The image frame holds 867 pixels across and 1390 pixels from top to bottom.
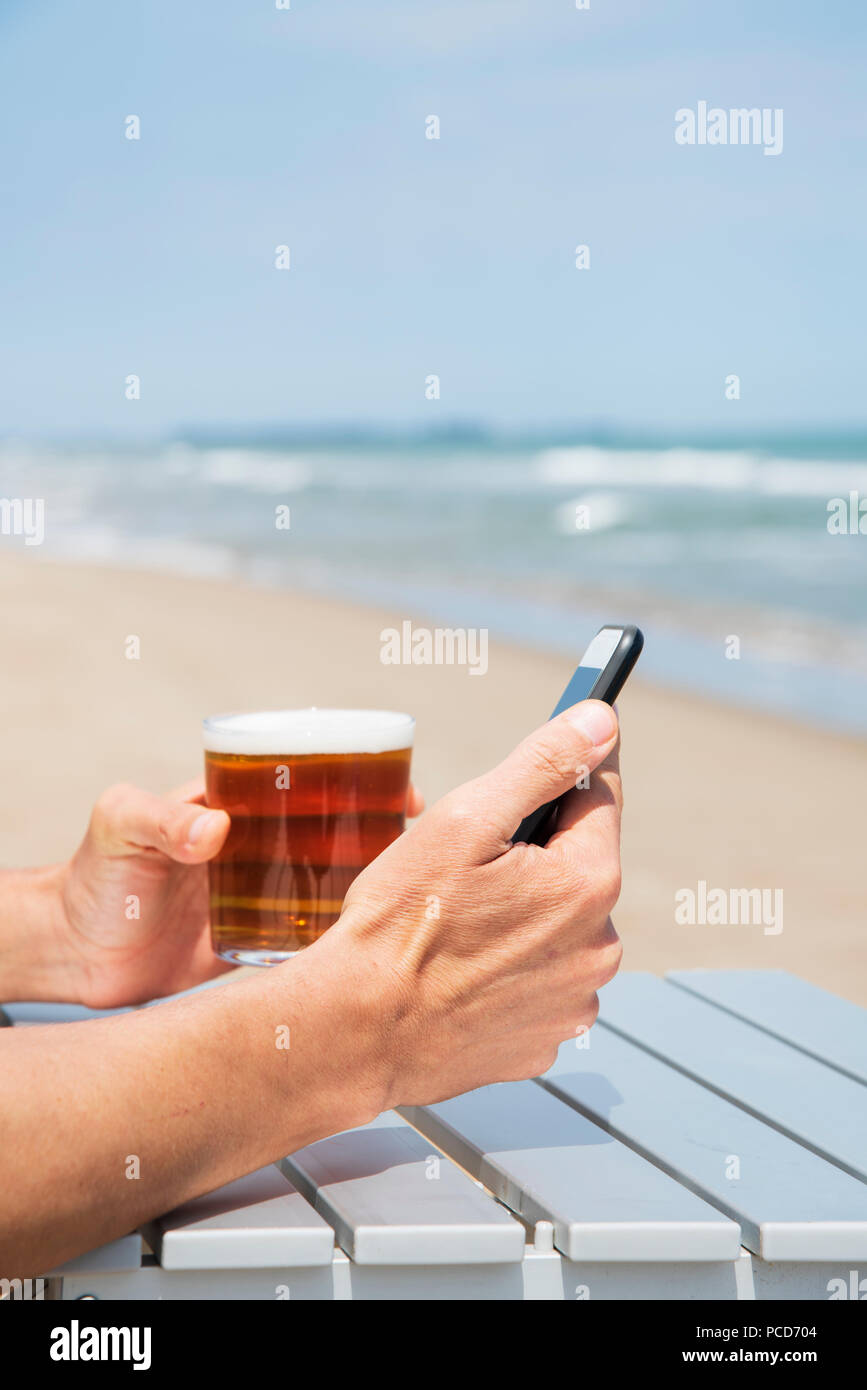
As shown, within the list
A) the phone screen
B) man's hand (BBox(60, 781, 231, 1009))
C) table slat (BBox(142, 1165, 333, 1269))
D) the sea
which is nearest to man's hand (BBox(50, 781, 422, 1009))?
man's hand (BBox(60, 781, 231, 1009))

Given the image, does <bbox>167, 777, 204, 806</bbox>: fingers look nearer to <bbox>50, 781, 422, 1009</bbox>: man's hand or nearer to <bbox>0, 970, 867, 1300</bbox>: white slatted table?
<bbox>50, 781, 422, 1009</bbox>: man's hand

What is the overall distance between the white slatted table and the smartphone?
0.30 meters

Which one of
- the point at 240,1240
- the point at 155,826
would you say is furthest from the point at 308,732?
the point at 240,1240

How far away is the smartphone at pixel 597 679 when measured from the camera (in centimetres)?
129

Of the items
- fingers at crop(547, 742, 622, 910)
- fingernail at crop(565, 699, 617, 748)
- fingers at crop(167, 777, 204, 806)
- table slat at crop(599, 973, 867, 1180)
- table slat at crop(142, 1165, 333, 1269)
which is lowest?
table slat at crop(142, 1165, 333, 1269)

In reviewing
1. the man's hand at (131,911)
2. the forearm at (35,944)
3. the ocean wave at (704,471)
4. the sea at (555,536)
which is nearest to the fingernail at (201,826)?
the man's hand at (131,911)

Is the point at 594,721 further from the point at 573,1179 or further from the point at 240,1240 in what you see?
the point at 240,1240

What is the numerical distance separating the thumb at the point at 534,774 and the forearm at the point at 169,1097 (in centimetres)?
19

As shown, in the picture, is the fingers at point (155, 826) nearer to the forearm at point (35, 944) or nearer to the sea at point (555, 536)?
the forearm at point (35, 944)

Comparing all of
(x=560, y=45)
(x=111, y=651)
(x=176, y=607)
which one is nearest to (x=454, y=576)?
(x=176, y=607)

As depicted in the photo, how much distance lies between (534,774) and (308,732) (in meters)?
0.27

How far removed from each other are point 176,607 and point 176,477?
1771 centimetres

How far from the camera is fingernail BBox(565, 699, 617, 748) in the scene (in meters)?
1.25
